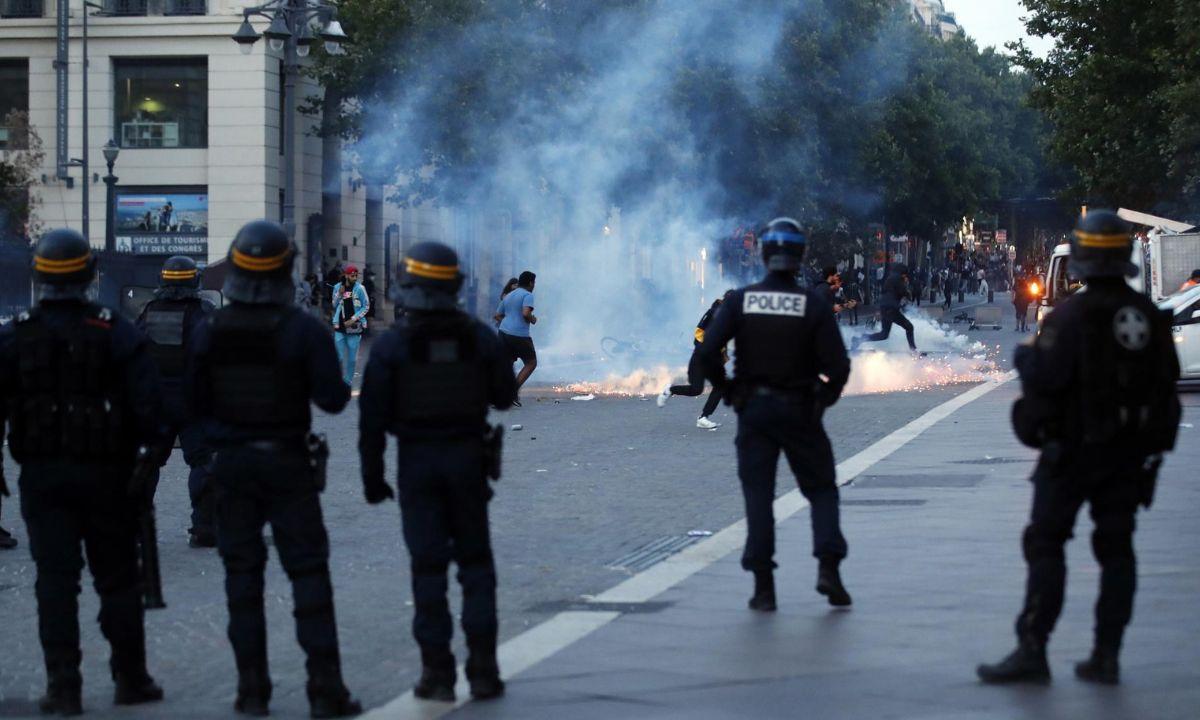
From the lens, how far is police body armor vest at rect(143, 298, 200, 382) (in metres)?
10.5

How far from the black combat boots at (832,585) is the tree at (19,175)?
108 ft

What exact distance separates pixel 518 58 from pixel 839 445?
2570 centimetres

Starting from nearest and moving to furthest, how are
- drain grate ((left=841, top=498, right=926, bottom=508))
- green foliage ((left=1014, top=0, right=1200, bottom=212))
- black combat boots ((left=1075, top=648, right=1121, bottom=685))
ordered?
black combat boots ((left=1075, top=648, right=1121, bottom=685)), drain grate ((left=841, top=498, right=926, bottom=508)), green foliage ((left=1014, top=0, right=1200, bottom=212))

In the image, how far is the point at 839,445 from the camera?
17.5 metres

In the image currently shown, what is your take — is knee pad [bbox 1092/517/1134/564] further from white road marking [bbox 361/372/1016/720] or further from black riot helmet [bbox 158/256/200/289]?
black riot helmet [bbox 158/256/200/289]

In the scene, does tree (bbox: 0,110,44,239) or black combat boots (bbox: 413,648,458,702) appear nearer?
black combat boots (bbox: 413,648,458,702)

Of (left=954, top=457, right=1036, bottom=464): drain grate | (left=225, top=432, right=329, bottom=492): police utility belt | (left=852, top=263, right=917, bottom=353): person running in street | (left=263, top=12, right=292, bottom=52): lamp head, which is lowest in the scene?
(left=954, top=457, right=1036, bottom=464): drain grate

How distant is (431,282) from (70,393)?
122 cm

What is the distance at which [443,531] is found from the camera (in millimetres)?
6664

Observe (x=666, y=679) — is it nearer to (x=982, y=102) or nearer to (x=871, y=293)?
(x=871, y=293)

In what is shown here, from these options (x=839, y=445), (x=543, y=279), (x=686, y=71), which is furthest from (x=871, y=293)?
(x=839, y=445)

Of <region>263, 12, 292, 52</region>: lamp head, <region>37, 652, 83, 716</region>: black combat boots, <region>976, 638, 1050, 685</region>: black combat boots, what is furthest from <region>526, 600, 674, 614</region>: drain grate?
<region>263, 12, 292, 52</region>: lamp head

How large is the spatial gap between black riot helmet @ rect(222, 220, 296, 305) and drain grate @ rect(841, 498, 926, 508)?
21.9ft

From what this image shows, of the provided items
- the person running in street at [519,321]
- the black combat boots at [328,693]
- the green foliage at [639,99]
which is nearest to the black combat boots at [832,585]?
the black combat boots at [328,693]
